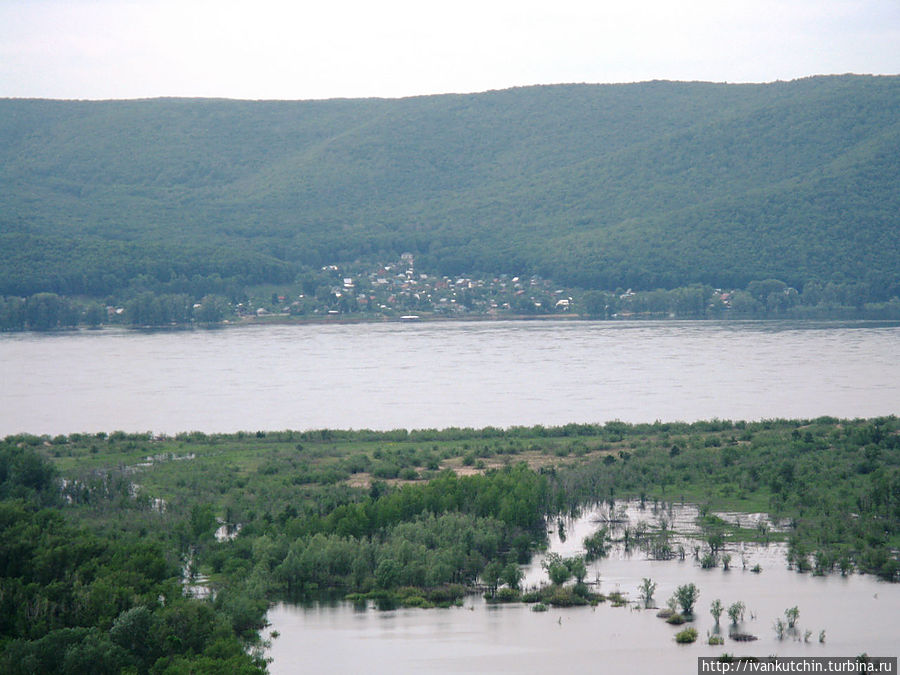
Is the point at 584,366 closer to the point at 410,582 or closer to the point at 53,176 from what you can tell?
the point at 410,582

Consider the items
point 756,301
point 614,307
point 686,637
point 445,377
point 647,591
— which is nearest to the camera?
point 686,637

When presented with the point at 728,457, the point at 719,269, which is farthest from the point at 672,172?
the point at 728,457

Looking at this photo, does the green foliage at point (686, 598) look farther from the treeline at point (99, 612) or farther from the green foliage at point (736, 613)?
the treeline at point (99, 612)

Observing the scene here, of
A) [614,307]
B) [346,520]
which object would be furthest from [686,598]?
[614,307]

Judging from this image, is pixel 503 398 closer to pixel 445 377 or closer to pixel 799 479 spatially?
pixel 445 377

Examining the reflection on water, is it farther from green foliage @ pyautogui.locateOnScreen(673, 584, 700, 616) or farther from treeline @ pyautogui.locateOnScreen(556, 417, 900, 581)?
treeline @ pyautogui.locateOnScreen(556, 417, 900, 581)

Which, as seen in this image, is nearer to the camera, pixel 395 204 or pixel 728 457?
pixel 728 457
